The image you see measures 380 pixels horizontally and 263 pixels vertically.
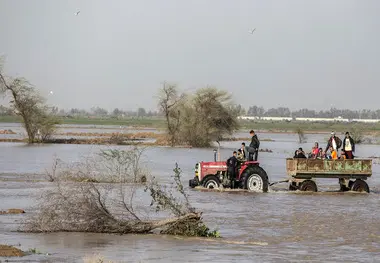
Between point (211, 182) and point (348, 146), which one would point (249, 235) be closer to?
point (211, 182)

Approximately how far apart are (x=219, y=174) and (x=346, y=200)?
4.66 metres

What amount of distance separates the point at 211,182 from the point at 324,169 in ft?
13.6

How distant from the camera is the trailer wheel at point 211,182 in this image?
3030 cm

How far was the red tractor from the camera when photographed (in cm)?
2971

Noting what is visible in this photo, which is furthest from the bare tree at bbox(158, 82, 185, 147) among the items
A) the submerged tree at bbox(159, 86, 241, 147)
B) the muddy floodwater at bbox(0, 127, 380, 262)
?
the muddy floodwater at bbox(0, 127, 380, 262)

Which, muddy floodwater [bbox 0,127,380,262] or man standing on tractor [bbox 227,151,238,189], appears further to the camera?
man standing on tractor [bbox 227,151,238,189]

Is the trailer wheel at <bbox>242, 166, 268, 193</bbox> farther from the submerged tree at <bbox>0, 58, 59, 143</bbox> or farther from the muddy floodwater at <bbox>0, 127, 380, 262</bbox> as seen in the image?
the submerged tree at <bbox>0, 58, 59, 143</bbox>

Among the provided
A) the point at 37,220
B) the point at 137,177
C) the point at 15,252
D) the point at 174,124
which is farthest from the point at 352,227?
the point at 174,124

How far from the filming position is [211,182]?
3039 centimetres

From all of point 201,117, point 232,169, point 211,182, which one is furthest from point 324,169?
point 201,117

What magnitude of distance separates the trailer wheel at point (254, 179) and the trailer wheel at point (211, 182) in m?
1.15

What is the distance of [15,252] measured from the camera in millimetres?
16188

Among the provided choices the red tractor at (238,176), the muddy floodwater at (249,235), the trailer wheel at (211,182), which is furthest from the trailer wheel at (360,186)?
the trailer wheel at (211,182)

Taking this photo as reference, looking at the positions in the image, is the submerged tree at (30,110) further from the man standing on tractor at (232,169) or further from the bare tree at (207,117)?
the man standing on tractor at (232,169)
